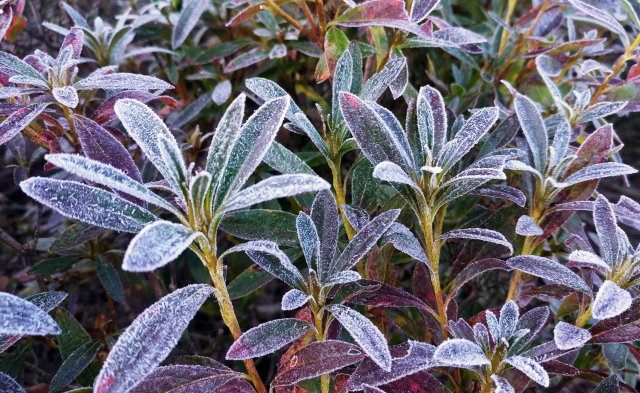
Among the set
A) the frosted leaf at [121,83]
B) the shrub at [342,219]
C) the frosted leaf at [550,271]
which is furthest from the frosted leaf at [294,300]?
the frosted leaf at [121,83]

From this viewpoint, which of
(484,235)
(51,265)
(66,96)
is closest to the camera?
(484,235)

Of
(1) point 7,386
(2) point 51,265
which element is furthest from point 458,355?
(2) point 51,265

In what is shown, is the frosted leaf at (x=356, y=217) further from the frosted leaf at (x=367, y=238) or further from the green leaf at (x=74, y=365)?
the green leaf at (x=74, y=365)

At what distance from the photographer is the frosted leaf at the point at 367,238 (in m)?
0.73

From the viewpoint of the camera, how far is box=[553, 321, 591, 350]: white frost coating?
27.4 inches

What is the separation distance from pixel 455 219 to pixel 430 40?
450mm

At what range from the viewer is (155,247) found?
0.54 meters

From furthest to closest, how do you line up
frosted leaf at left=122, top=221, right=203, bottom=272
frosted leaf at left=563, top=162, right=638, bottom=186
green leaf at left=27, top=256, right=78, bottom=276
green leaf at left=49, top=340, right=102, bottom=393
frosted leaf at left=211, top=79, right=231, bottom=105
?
frosted leaf at left=211, top=79, right=231, bottom=105 → green leaf at left=27, top=256, right=78, bottom=276 → green leaf at left=49, top=340, right=102, bottom=393 → frosted leaf at left=563, top=162, right=638, bottom=186 → frosted leaf at left=122, top=221, right=203, bottom=272

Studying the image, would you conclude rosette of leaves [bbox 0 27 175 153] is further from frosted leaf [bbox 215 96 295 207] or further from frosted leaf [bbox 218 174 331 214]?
frosted leaf [bbox 218 174 331 214]

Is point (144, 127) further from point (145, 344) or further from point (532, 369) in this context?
point (532, 369)

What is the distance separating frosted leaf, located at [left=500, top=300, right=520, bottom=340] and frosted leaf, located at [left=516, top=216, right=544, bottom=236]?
120 mm

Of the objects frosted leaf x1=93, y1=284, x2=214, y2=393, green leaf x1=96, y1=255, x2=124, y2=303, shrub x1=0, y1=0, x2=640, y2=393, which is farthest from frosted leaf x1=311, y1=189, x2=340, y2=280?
green leaf x1=96, y1=255, x2=124, y2=303

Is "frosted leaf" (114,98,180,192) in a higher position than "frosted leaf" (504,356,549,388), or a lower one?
higher

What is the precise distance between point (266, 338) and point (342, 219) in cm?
37
